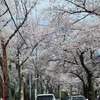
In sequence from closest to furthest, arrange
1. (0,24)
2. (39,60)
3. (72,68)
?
(0,24), (39,60), (72,68)

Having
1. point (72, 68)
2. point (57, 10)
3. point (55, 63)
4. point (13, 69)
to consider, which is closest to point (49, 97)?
point (57, 10)

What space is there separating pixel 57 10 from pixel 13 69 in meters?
29.4

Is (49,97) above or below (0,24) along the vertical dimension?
below

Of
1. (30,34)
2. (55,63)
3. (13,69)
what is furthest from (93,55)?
(13,69)

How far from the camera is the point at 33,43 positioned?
33.3 meters

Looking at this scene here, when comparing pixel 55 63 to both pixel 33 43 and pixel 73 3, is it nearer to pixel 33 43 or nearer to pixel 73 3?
pixel 33 43

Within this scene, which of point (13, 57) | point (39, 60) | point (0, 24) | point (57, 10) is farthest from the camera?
point (39, 60)

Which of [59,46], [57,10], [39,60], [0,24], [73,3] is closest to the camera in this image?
[73,3]

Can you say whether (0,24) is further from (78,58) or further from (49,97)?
(78,58)

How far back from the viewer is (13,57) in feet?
109

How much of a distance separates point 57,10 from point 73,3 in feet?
4.26

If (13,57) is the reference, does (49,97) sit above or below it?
below

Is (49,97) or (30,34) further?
(30,34)

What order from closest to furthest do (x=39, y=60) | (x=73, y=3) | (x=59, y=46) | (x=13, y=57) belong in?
(x=73, y=3) < (x=59, y=46) < (x=13, y=57) < (x=39, y=60)
